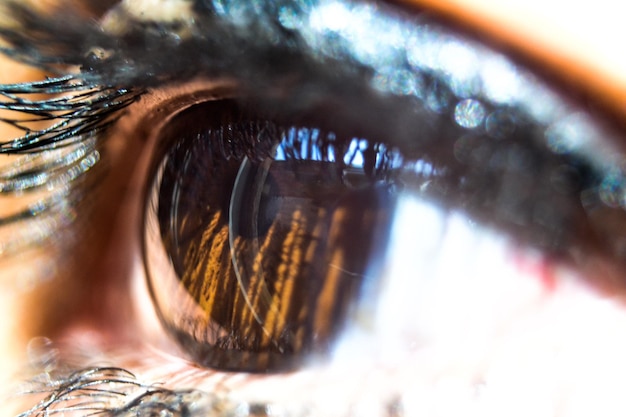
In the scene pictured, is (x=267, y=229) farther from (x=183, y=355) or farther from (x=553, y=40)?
(x=553, y=40)

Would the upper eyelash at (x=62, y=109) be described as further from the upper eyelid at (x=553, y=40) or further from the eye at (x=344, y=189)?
the upper eyelid at (x=553, y=40)

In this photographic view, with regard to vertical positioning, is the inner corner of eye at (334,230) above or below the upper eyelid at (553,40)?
below

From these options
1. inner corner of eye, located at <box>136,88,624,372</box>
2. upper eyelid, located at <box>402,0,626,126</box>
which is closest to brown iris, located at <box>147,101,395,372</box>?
inner corner of eye, located at <box>136,88,624,372</box>

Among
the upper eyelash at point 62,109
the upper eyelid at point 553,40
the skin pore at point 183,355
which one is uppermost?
the upper eyelid at point 553,40

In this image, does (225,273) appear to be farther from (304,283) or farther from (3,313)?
(3,313)

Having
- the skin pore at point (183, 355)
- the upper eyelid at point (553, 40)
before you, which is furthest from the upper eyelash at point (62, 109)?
the upper eyelid at point (553, 40)

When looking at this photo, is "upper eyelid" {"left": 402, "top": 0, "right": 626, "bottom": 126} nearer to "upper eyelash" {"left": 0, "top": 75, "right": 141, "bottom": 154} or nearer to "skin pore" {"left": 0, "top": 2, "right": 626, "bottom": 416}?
"skin pore" {"left": 0, "top": 2, "right": 626, "bottom": 416}

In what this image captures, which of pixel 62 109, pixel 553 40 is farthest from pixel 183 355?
pixel 553 40
